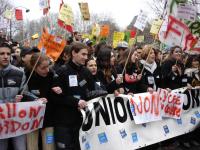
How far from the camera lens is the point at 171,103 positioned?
266 inches

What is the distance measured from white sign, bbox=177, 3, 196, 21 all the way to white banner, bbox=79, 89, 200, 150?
69.3 inches

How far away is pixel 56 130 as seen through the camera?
5.05 m

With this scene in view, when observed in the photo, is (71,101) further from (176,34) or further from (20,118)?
(176,34)

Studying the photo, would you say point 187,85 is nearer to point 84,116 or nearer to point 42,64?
point 84,116

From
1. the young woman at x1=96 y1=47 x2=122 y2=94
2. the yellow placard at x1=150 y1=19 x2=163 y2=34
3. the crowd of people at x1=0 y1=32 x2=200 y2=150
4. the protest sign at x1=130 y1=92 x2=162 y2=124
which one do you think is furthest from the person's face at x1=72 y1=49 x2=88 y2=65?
the yellow placard at x1=150 y1=19 x2=163 y2=34

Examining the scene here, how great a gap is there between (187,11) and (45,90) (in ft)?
9.42

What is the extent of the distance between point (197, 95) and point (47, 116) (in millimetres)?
3516

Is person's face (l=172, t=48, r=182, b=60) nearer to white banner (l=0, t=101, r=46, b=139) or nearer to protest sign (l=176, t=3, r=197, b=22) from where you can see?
protest sign (l=176, t=3, r=197, b=22)

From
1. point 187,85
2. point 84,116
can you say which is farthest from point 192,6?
point 84,116

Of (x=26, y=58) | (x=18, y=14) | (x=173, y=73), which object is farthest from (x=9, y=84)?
(x=18, y=14)

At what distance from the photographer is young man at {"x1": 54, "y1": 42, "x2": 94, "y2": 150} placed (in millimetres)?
4977

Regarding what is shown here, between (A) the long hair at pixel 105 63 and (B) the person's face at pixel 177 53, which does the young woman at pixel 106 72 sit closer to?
(A) the long hair at pixel 105 63

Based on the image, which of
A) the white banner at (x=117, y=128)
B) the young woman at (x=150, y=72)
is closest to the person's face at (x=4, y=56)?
the white banner at (x=117, y=128)

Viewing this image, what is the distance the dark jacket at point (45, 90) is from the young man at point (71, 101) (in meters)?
0.08
